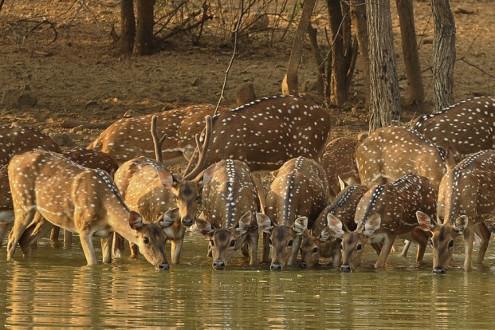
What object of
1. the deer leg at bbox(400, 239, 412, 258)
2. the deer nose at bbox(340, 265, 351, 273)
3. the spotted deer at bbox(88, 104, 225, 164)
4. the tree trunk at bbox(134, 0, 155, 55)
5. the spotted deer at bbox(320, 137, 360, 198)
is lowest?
the deer leg at bbox(400, 239, 412, 258)

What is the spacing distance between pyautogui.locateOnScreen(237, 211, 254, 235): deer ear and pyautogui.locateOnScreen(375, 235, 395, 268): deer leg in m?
1.21

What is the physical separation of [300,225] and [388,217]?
0.84 metres

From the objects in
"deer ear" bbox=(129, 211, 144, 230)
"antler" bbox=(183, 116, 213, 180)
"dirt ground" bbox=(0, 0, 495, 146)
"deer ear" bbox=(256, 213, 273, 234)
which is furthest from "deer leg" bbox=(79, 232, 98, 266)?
"dirt ground" bbox=(0, 0, 495, 146)

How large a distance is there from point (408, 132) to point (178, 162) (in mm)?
2770

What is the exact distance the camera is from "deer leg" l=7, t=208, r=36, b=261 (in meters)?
15.1

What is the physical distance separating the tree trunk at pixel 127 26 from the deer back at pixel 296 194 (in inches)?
297

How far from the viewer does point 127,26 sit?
76.1 feet

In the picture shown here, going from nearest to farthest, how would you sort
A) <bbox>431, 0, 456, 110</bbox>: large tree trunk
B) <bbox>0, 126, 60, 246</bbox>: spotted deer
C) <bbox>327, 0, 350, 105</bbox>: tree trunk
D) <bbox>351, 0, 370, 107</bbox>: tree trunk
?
Result: <bbox>0, 126, 60, 246</bbox>: spotted deer → <bbox>431, 0, 456, 110</bbox>: large tree trunk → <bbox>351, 0, 370, 107</bbox>: tree trunk → <bbox>327, 0, 350, 105</bbox>: tree trunk

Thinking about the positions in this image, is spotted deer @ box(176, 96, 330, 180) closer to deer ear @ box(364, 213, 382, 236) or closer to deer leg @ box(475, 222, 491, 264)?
deer leg @ box(475, 222, 491, 264)

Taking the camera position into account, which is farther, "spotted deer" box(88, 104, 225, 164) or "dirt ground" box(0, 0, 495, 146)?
"dirt ground" box(0, 0, 495, 146)

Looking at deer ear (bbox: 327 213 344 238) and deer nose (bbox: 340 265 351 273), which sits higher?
deer ear (bbox: 327 213 344 238)

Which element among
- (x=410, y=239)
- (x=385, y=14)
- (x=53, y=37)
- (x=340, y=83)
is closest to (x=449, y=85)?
(x=385, y=14)

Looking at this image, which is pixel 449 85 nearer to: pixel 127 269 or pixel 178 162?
pixel 178 162

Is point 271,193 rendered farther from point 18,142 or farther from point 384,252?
point 18,142
